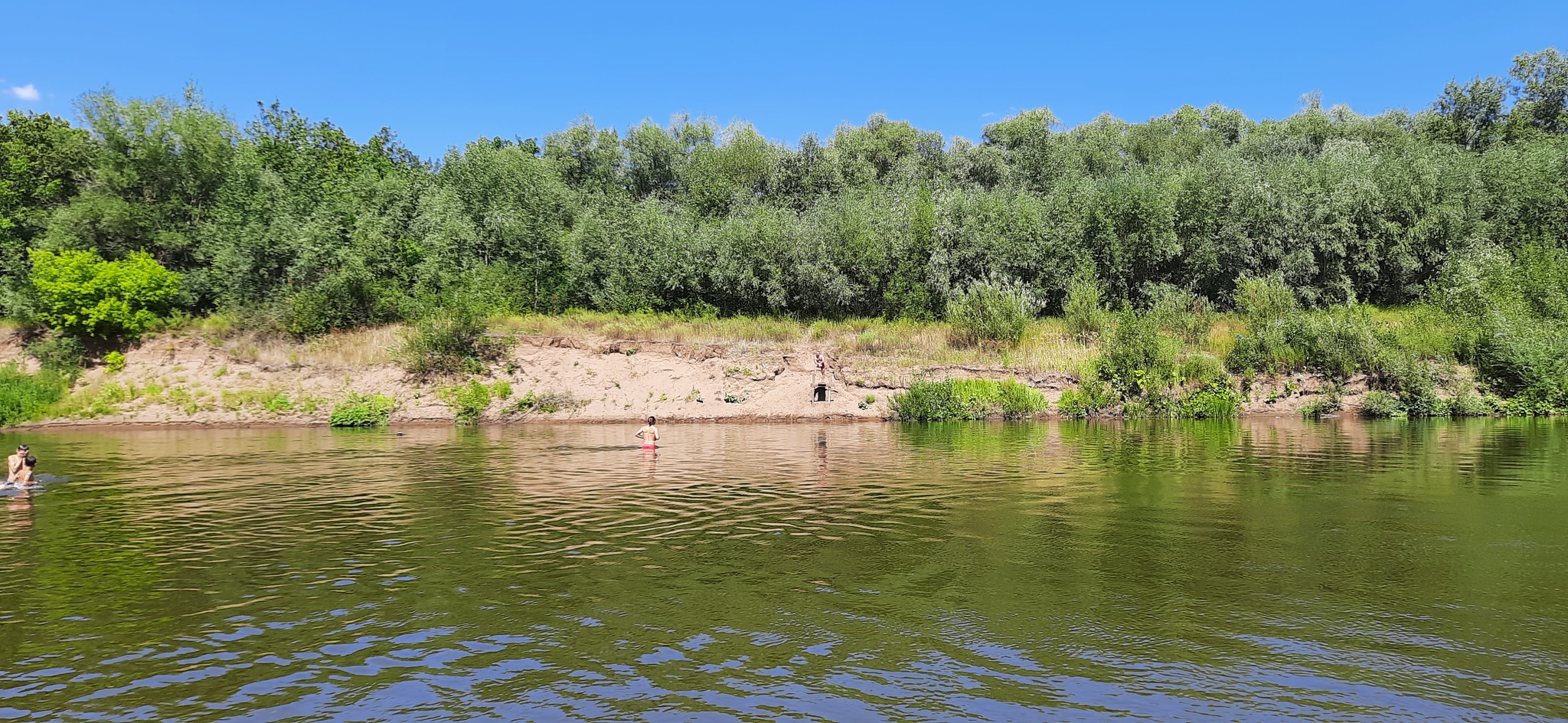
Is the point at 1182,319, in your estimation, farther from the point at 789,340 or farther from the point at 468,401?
the point at 468,401

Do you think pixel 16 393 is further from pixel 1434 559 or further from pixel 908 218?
pixel 1434 559

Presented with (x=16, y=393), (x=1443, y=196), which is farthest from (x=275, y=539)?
(x=1443, y=196)

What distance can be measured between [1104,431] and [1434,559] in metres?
23.9

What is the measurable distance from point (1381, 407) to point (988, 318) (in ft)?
63.6

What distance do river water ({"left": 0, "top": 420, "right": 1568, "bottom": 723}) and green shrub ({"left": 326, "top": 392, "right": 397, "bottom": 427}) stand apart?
2039 cm

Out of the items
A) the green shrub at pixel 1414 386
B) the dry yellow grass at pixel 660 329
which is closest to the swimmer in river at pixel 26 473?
the dry yellow grass at pixel 660 329

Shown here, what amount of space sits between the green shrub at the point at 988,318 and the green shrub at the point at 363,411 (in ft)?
100

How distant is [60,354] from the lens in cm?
4706

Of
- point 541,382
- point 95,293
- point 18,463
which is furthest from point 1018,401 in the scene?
point 95,293

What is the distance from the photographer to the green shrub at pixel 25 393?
42688 mm

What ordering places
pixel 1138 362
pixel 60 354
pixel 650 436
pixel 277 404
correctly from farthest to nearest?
pixel 60 354
pixel 277 404
pixel 1138 362
pixel 650 436

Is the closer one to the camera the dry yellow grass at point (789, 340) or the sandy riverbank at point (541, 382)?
the sandy riverbank at point (541, 382)

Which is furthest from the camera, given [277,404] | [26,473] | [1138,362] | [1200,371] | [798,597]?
[1200,371]

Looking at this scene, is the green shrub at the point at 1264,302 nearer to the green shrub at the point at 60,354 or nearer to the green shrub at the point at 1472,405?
the green shrub at the point at 1472,405
